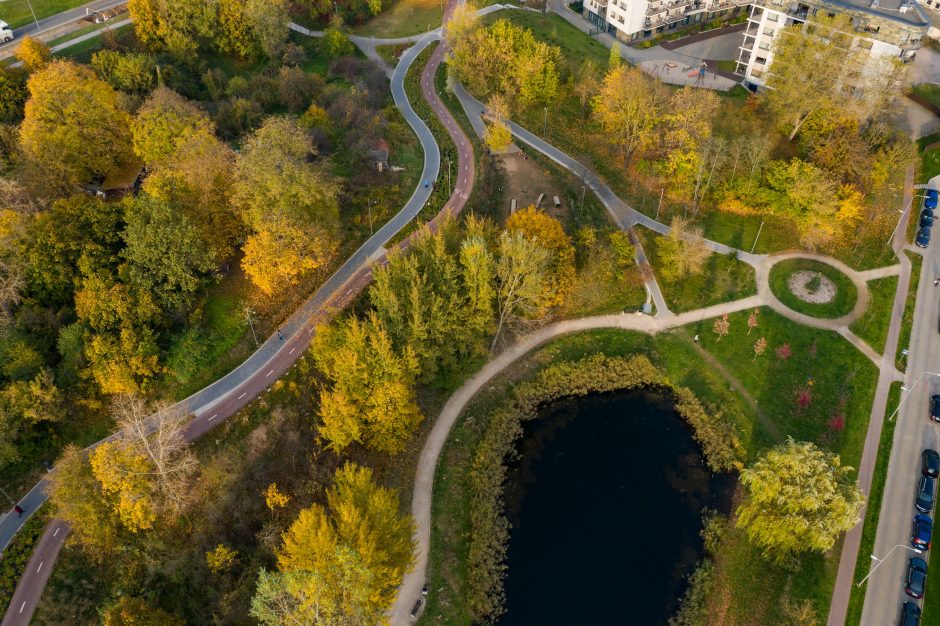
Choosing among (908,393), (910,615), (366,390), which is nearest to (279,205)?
(366,390)

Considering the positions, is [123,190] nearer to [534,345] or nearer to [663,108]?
[534,345]

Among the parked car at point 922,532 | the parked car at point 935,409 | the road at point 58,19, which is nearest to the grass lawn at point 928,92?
the parked car at point 935,409

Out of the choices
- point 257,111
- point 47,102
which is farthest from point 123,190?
point 257,111

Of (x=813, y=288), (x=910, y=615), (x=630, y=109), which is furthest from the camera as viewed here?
(x=630, y=109)

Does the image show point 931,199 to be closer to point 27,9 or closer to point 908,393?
point 908,393

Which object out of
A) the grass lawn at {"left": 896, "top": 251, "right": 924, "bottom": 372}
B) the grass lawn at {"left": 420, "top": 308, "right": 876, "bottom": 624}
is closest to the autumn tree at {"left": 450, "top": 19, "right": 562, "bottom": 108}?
the grass lawn at {"left": 420, "top": 308, "right": 876, "bottom": 624}

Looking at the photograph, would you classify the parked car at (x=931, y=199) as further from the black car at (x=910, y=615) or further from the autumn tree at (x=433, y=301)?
the autumn tree at (x=433, y=301)

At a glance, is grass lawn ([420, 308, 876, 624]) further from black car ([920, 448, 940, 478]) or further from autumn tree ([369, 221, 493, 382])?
autumn tree ([369, 221, 493, 382])
